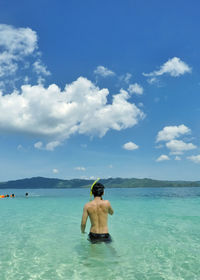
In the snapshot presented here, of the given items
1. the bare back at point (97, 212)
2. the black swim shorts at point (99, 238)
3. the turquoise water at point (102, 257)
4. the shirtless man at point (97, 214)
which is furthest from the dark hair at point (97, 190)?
the turquoise water at point (102, 257)

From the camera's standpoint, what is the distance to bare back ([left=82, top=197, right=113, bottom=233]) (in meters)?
7.62

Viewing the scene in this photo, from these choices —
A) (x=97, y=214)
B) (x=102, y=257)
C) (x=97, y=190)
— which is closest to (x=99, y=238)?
(x=97, y=214)

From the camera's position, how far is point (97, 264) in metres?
7.78

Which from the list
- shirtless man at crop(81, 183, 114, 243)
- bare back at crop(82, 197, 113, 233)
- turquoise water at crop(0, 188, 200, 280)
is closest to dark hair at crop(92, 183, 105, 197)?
shirtless man at crop(81, 183, 114, 243)

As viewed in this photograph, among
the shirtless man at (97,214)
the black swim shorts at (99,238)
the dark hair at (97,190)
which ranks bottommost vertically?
the black swim shorts at (99,238)

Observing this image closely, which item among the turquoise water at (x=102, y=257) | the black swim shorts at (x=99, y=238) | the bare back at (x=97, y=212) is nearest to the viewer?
the turquoise water at (x=102, y=257)

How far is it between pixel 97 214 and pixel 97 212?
8 cm

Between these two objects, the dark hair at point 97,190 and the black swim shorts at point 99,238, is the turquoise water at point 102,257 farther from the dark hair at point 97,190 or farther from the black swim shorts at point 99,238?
the dark hair at point 97,190

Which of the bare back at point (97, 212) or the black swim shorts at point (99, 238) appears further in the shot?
the black swim shorts at point (99, 238)

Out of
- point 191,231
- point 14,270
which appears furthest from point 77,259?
point 191,231

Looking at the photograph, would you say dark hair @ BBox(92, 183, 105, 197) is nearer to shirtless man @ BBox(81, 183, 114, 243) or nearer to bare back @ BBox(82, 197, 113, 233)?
shirtless man @ BBox(81, 183, 114, 243)

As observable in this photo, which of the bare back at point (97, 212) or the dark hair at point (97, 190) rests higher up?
the dark hair at point (97, 190)

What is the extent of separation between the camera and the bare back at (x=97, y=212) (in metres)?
7.62

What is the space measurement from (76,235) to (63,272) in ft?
20.2
